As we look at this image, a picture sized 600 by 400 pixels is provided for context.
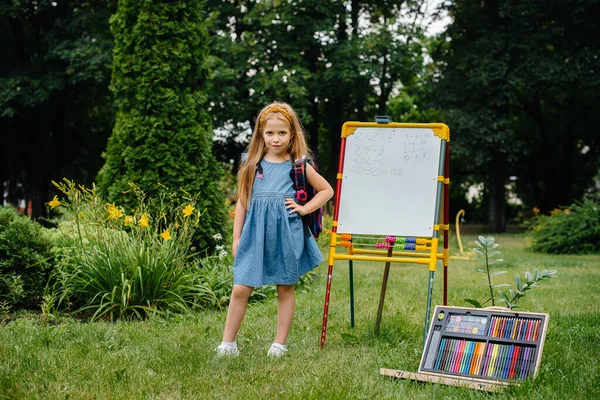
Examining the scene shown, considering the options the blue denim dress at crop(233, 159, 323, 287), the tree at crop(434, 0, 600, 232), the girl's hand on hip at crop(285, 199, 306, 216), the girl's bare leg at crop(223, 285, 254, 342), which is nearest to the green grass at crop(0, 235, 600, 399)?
the girl's bare leg at crop(223, 285, 254, 342)

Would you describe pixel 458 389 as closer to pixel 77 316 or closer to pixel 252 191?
pixel 252 191

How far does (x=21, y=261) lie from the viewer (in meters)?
5.92

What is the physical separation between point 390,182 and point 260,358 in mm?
1576

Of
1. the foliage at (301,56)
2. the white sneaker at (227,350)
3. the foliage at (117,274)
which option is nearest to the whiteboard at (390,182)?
the white sneaker at (227,350)

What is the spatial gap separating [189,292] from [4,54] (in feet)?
61.2

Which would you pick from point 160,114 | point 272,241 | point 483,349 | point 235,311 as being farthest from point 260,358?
point 160,114

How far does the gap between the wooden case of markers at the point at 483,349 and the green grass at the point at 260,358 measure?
87mm

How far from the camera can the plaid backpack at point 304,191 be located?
14.5 feet

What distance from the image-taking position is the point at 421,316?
5820 mm

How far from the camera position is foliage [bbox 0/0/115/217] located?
1977 centimetres

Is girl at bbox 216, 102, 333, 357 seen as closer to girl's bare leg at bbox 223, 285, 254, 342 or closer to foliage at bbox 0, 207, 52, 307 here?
girl's bare leg at bbox 223, 285, 254, 342

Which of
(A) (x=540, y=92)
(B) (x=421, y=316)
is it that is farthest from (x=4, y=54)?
(B) (x=421, y=316)

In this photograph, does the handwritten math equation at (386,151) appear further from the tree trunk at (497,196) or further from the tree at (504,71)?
the tree trunk at (497,196)

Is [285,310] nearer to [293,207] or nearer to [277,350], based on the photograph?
[277,350]
